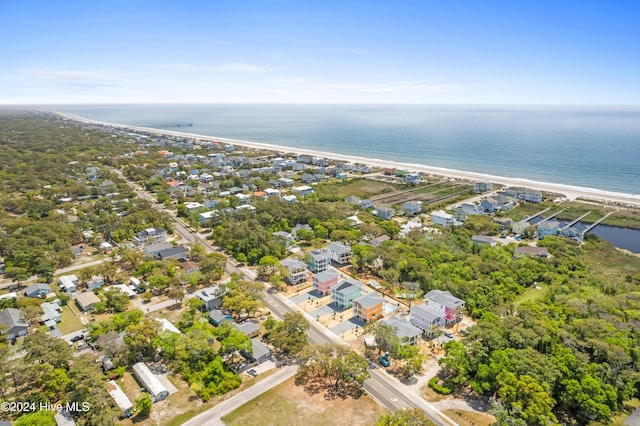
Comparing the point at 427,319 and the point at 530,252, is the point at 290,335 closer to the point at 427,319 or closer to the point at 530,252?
the point at 427,319

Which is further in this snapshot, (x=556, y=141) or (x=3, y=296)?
(x=556, y=141)

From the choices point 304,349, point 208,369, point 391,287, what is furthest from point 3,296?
point 391,287

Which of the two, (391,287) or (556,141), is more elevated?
(556,141)

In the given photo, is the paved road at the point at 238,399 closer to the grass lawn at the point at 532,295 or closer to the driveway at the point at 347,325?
the driveway at the point at 347,325

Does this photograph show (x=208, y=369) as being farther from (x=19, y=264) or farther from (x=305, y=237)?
(x=19, y=264)

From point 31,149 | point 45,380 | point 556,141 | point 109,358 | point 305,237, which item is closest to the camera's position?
point 45,380

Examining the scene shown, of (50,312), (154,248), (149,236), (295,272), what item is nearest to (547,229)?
(295,272)

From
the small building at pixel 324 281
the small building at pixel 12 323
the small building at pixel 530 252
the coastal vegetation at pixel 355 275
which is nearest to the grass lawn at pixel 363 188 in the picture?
the coastal vegetation at pixel 355 275

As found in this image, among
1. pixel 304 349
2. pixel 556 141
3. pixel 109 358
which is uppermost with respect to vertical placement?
pixel 556 141
